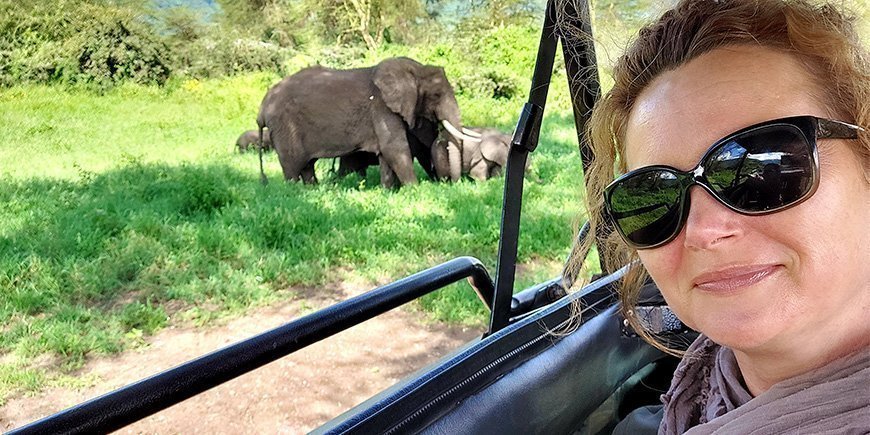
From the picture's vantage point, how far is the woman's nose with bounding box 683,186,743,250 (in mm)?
605

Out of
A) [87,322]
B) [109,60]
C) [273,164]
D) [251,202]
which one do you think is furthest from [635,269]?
[273,164]

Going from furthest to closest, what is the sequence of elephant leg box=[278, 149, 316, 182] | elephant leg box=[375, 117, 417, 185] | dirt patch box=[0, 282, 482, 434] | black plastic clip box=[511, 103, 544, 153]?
1. elephant leg box=[375, 117, 417, 185]
2. elephant leg box=[278, 149, 316, 182]
3. dirt patch box=[0, 282, 482, 434]
4. black plastic clip box=[511, 103, 544, 153]

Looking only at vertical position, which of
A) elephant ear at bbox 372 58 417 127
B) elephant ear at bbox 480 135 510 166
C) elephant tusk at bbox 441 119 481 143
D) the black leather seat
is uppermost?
the black leather seat

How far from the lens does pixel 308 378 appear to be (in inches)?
115

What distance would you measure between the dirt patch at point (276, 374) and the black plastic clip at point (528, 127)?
69.1 inches

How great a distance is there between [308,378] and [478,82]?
14.9 ft

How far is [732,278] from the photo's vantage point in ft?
2.02

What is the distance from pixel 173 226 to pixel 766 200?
12.8 ft

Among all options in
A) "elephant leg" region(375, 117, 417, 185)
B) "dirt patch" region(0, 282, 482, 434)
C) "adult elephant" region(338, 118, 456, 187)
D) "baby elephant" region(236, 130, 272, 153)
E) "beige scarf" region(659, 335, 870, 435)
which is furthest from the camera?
"adult elephant" region(338, 118, 456, 187)

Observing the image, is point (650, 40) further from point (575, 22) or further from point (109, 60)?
point (109, 60)

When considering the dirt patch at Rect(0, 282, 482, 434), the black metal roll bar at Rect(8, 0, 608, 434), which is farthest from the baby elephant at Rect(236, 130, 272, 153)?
the black metal roll bar at Rect(8, 0, 608, 434)

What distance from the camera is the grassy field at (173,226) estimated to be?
2598mm

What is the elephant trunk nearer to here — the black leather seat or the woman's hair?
the black leather seat

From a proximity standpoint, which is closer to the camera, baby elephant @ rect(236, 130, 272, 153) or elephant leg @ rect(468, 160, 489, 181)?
baby elephant @ rect(236, 130, 272, 153)
